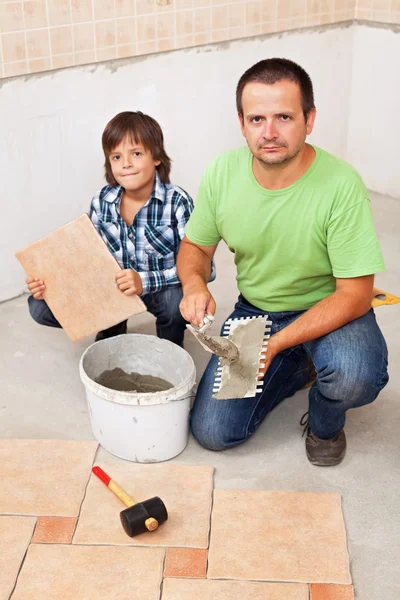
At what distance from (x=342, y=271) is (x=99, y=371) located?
77 cm

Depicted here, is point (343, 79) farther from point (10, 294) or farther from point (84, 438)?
point (84, 438)

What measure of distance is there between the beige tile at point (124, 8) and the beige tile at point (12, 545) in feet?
6.08

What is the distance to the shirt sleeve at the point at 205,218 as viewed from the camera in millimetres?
2084

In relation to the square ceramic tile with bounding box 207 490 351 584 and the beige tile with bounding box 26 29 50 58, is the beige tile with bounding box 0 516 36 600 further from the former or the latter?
the beige tile with bounding box 26 29 50 58

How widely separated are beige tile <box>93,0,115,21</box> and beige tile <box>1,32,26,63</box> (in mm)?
303

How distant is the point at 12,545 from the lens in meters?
1.80

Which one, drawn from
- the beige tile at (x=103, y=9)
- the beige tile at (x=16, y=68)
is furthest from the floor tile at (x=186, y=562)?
the beige tile at (x=103, y=9)

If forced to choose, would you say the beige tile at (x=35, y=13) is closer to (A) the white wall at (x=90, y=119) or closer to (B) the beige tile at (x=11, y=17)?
(B) the beige tile at (x=11, y=17)

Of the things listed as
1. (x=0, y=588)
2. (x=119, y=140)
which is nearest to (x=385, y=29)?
(x=119, y=140)

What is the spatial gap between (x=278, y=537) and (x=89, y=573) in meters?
0.45

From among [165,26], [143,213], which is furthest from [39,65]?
[143,213]

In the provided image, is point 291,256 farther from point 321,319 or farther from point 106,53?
point 106,53

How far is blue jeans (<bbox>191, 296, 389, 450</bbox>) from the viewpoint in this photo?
1.93m

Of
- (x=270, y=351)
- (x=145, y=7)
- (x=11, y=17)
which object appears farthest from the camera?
(x=145, y=7)
